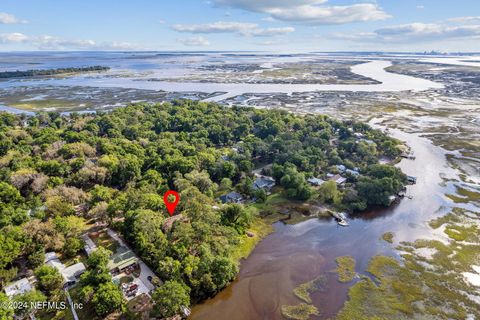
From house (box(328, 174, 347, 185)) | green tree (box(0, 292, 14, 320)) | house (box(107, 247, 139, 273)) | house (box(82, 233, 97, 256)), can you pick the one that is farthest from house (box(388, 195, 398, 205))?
green tree (box(0, 292, 14, 320))

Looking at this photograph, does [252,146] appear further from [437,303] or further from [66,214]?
[437,303]

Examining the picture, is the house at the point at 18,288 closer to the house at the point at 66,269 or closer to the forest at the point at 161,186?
Result: the forest at the point at 161,186

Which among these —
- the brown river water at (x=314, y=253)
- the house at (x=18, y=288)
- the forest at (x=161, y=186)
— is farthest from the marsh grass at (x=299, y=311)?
the house at (x=18, y=288)

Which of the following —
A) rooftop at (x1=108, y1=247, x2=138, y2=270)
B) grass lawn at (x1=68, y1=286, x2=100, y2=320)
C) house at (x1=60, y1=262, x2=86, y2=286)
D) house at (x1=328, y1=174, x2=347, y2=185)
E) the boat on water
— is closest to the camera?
grass lawn at (x1=68, y1=286, x2=100, y2=320)

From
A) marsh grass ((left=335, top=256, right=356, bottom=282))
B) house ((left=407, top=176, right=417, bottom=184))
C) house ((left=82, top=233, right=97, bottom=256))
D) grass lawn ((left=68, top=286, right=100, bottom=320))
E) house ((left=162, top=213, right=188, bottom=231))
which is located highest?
house ((left=162, top=213, right=188, bottom=231))

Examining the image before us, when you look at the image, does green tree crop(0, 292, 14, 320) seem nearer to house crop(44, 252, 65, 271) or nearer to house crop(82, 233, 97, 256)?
house crop(44, 252, 65, 271)
